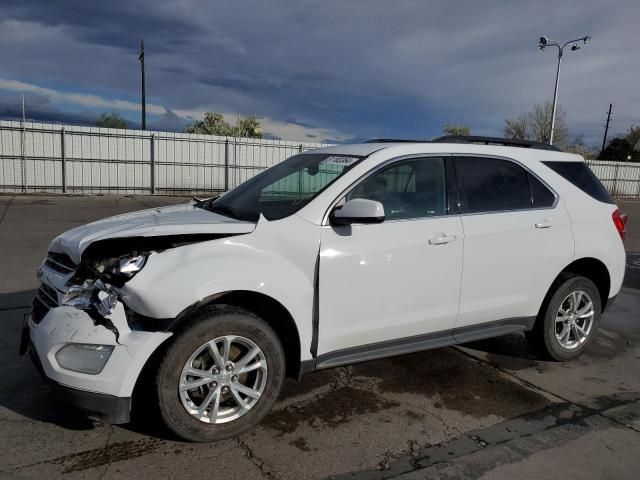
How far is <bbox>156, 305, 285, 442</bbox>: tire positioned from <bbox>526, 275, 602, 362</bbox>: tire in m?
2.44

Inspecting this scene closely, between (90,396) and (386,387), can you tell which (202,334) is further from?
(386,387)

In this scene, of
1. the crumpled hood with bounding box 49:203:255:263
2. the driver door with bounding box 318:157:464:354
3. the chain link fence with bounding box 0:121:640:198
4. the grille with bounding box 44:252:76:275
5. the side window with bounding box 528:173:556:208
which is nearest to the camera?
the crumpled hood with bounding box 49:203:255:263

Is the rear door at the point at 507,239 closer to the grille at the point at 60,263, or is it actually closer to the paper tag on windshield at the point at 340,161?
the paper tag on windshield at the point at 340,161

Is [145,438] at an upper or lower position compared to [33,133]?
lower

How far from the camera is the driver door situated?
10.9 feet

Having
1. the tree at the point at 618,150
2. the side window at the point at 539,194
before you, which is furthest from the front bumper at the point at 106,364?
the tree at the point at 618,150

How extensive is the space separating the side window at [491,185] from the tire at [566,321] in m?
0.84

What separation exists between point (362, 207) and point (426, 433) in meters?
1.50

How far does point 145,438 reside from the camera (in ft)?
10.3

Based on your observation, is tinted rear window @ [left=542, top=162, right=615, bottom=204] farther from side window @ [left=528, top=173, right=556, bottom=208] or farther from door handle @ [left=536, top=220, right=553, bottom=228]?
door handle @ [left=536, top=220, right=553, bottom=228]

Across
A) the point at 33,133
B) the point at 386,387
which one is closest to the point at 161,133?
the point at 33,133

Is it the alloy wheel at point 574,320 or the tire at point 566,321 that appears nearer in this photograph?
the tire at point 566,321

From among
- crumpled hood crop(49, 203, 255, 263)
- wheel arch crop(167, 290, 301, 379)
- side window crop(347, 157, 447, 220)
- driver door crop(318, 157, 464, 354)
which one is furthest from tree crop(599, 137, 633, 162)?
crumpled hood crop(49, 203, 255, 263)

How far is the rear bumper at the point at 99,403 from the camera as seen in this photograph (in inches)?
110
